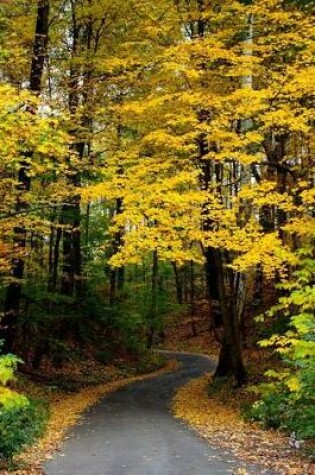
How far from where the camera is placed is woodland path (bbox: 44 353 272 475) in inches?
332

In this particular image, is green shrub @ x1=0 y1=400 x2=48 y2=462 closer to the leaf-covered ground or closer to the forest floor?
the leaf-covered ground

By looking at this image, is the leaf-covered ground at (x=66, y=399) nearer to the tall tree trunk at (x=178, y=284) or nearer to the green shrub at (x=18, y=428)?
the green shrub at (x=18, y=428)

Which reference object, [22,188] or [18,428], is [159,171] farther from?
[18,428]

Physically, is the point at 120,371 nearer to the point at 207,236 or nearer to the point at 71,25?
the point at 207,236

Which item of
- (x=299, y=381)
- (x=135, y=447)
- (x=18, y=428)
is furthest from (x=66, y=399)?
(x=299, y=381)

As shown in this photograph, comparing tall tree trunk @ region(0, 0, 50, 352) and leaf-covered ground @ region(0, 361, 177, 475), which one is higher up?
tall tree trunk @ region(0, 0, 50, 352)

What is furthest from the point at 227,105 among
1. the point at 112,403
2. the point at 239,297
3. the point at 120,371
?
the point at 120,371

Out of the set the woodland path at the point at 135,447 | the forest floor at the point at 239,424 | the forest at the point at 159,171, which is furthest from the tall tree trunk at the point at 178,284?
the woodland path at the point at 135,447

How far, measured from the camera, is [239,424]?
12.3m

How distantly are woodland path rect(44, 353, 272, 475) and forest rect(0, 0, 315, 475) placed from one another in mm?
838

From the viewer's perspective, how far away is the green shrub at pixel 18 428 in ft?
28.5

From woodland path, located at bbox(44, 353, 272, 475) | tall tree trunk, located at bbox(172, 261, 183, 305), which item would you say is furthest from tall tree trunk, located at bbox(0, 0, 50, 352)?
tall tree trunk, located at bbox(172, 261, 183, 305)

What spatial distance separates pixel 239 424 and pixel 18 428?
479cm

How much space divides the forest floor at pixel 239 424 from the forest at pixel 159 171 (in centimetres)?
14
